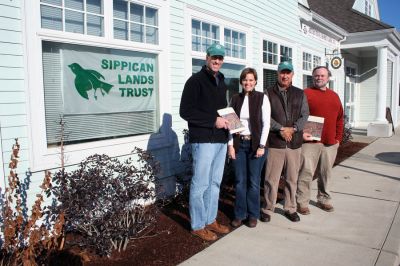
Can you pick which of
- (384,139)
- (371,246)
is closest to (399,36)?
(384,139)

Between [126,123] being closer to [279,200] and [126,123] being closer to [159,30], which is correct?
[159,30]

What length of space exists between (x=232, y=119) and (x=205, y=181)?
2.35ft

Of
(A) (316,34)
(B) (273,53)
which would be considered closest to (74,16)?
(B) (273,53)

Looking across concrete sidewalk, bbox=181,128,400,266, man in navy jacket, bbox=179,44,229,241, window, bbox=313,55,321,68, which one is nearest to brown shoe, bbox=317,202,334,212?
concrete sidewalk, bbox=181,128,400,266

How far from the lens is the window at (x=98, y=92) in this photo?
394 cm

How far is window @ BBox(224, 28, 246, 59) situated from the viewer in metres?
6.82

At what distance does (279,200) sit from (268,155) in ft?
4.56

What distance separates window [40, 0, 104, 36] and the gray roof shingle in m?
A: 10.9

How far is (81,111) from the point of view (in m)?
4.25

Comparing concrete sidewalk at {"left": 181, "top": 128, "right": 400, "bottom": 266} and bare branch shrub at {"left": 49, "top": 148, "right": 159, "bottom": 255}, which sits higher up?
bare branch shrub at {"left": 49, "top": 148, "right": 159, "bottom": 255}

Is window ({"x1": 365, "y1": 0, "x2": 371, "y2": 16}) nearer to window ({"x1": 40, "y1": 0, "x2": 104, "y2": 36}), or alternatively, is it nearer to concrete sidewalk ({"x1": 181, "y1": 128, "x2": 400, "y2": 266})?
concrete sidewalk ({"x1": 181, "y1": 128, "x2": 400, "y2": 266})

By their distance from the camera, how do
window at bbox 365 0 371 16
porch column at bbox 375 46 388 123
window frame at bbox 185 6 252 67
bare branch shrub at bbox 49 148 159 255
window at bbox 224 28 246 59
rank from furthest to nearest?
1. window at bbox 365 0 371 16
2. porch column at bbox 375 46 388 123
3. window at bbox 224 28 246 59
4. window frame at bbox 185 6 252 67
5. bare branch shrub at bbox 49 148 159 255

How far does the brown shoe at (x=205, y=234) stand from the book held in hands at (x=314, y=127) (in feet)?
5.64

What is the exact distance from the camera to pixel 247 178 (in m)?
4.21
